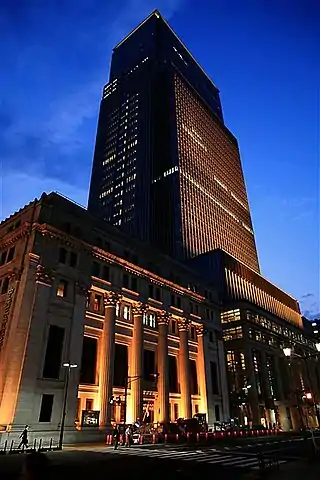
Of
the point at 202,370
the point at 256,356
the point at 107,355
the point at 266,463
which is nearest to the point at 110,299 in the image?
the point at 107,355

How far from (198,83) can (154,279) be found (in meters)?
169

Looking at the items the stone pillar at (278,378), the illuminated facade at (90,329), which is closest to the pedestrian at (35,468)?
the illuminated facade at (90,329)

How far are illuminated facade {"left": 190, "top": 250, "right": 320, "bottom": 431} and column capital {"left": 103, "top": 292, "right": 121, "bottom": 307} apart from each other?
4232 cm

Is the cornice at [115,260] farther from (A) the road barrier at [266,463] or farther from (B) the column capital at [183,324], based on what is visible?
(A) the road barrier at [266,463]

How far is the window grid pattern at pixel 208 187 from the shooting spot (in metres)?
128

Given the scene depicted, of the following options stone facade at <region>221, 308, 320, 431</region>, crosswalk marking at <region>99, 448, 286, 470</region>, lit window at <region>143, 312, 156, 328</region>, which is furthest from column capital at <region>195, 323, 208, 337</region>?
crosswalk marking at <region>99, 448, 286, 470</region>

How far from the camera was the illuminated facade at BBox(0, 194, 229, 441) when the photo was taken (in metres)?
36.2

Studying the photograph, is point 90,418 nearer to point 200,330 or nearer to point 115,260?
point 115,260

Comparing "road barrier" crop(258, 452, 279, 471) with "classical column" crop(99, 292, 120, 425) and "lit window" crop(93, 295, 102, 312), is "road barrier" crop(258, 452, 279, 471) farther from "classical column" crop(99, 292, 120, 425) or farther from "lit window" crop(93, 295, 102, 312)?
"lit window" crop(93, 295, 102, 312)

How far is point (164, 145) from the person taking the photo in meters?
143

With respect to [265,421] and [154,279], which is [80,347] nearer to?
[154,279]

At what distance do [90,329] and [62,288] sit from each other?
7461 mm

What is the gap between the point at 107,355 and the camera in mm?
44750

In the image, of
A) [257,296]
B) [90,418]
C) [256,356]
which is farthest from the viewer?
[257,296]
